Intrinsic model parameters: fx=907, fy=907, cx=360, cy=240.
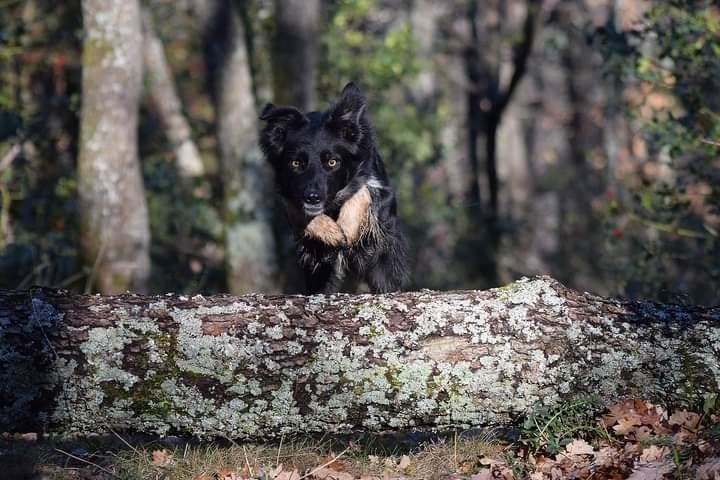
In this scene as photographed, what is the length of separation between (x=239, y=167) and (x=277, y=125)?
5.52m

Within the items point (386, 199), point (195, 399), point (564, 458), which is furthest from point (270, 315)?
point (386, 199)

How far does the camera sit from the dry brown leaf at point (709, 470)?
4.49 meters

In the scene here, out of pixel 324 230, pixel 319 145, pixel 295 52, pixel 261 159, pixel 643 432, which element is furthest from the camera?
pixel 295 52

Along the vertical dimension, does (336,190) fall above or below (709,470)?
above

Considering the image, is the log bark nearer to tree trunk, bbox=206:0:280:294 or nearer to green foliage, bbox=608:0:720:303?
green foliage, bbox=608:0:720:303

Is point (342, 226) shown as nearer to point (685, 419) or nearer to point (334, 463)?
point (334, 463)

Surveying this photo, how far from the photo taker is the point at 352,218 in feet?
24.4

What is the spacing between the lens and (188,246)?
1534 centimetres

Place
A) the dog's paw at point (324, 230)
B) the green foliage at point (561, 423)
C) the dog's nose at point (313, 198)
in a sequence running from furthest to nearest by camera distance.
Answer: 1. the dog's paw at point (324, 230)
2. the dog's nose at point (313, 198)
3. the green foliage at point (561, 423)

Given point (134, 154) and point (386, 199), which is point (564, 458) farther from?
point (134, 154)

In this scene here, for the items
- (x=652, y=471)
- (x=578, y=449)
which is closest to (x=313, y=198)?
(x=578, y=449)

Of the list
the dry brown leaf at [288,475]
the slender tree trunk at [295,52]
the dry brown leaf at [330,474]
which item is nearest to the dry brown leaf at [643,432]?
the dry brown leaf at [330,474]

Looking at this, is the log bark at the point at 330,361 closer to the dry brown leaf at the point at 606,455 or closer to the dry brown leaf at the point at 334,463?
the dry brown leaf at the point at 606,455

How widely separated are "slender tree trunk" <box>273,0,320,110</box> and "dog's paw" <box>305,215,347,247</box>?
5.61m
